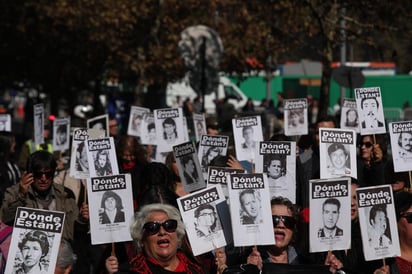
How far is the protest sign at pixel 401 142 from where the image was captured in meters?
9.18

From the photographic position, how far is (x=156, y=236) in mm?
6121

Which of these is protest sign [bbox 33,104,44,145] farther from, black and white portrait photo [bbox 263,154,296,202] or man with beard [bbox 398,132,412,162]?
black and white portrait photo [bbox 263,154,296,202]

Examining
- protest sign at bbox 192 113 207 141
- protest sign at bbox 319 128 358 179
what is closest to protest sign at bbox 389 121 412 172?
protest sign at bbox 319 128 358 179

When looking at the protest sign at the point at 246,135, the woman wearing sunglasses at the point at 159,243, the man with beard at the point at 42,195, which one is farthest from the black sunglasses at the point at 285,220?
the protest sign at the point at 246,135

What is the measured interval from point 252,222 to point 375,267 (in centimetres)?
75

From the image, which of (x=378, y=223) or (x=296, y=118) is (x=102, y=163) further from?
(x=296, y=118)

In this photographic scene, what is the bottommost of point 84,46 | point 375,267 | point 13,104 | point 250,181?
point 375,267

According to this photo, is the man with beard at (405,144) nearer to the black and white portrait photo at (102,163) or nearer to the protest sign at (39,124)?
the black and white portrait photo at (102,163)

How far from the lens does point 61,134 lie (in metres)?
14.4

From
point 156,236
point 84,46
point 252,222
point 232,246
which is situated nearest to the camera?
point 156,236

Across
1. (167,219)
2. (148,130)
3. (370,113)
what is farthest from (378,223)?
(148,130)

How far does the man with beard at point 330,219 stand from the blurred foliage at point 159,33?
24.6 feet

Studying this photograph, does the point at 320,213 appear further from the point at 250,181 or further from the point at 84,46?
the point at 84,46

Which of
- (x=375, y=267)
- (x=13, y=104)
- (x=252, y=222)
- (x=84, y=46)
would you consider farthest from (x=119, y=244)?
(x=13, y=104)
